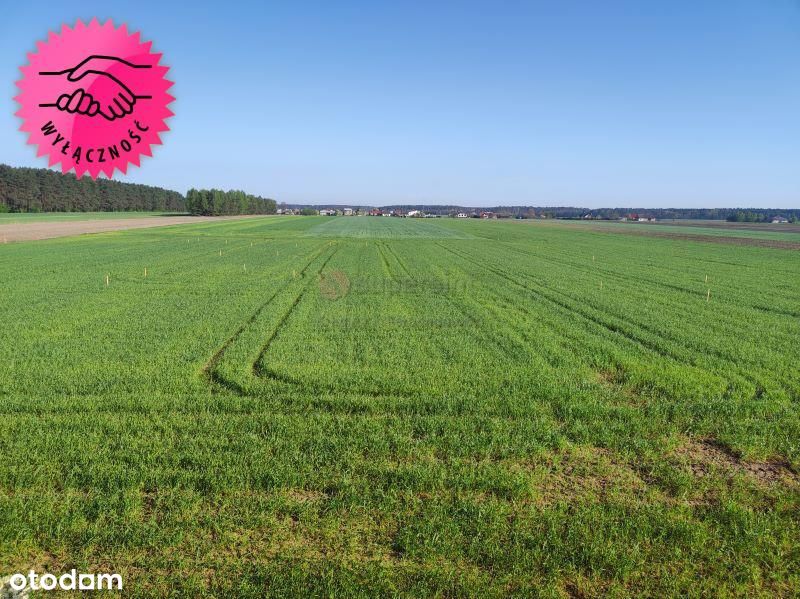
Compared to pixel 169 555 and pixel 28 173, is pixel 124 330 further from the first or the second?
pixel 28 173

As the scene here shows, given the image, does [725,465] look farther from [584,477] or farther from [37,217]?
[37,217]

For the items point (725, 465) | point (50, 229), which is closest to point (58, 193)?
point (50, 229)

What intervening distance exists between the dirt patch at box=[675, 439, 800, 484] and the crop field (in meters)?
0.04

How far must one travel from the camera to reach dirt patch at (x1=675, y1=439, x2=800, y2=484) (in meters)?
7.08

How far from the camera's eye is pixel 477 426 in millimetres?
8328

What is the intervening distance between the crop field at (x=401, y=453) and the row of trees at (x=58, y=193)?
5615 inches

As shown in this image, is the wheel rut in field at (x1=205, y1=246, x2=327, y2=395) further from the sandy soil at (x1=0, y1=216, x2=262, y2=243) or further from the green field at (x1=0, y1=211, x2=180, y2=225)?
the green field at (x1=0, y1=211, x2=180, y2=225)

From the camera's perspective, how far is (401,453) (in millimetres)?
7363

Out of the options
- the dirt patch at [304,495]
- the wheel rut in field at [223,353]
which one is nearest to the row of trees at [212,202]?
the wheel rut in field at [223,353]

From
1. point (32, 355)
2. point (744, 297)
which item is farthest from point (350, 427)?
point (744, 297)

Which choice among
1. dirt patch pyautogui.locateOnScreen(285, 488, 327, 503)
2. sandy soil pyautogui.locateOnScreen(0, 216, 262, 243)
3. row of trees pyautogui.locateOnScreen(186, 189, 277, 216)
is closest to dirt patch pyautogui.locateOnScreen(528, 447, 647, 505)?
dirt patch pyautogui.locateOnScreen(285, 488, 327, 503)

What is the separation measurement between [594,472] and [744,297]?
19.9m

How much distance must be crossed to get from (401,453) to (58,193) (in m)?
168

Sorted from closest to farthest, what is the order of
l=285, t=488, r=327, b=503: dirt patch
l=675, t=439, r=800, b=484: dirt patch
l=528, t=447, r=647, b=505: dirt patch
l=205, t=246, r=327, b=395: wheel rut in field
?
1. l=285, t=488, r=327, b=503: dirt patch
2. l=528, t=447, r=647, b=505: dirt patch
3. l=675, t=439, r=800, b=484: dirt patch
4. l=205, t=246, r=327, b=395: wheel rut in field
